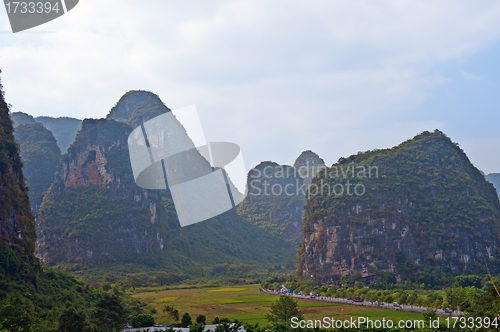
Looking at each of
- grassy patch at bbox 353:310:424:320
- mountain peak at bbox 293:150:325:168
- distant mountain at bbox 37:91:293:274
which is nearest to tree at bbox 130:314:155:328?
grassy patch at bbox 353:310:424:320

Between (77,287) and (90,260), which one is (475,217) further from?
(90,260)

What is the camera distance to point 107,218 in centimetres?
8188

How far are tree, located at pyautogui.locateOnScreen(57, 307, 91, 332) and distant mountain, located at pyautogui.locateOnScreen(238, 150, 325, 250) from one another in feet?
377

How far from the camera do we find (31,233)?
33.1 m

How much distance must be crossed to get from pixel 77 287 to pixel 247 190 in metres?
122

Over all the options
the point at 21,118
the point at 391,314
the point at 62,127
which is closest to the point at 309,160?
the point at 62,127

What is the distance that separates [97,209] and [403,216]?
5918 cm

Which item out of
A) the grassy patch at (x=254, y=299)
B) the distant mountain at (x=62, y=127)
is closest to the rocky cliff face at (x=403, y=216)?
the grassy patch at (x=254, y=299)

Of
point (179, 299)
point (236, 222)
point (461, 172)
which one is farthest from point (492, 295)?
point (236, 222)

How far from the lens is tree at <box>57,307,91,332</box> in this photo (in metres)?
20.8

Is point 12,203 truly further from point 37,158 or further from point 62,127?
point 62,127

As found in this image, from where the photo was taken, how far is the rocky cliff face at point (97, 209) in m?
77.5

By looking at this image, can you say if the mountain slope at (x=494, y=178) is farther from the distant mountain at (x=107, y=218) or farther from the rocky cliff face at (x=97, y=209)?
the rocky cliff face at (x=97, y=209)

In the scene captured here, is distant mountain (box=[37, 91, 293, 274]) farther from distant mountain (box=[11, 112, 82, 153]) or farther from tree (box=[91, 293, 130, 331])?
tree (box=[91, 293, 130, 331])
